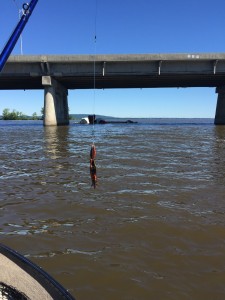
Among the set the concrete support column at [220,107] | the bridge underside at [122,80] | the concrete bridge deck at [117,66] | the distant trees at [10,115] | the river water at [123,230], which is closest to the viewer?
the river water at [123,230]

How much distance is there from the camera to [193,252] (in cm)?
474

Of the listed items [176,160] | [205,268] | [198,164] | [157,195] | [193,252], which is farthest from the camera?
[176,160]

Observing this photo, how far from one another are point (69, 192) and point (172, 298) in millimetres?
5098

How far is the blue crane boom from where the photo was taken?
248 inches

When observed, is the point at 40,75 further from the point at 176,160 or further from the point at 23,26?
the point at 23,26

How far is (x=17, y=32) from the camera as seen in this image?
Result: 675 centimetres

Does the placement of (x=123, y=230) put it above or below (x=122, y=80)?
below

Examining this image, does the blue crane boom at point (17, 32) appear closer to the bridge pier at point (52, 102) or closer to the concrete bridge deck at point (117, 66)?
the concrete bridge deck at point (117, 66)

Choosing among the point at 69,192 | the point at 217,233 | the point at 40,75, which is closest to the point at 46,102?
the point at 40,75

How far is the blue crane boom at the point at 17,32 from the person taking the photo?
248 inches

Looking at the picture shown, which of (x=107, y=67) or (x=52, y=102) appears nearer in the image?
(x=107, y=67)

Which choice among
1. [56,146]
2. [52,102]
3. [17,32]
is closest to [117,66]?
[52,102]

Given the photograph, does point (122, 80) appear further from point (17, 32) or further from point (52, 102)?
point (17, 32)

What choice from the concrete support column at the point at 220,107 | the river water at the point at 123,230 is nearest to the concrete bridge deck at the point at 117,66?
the concrete support column at the point at 220,107
